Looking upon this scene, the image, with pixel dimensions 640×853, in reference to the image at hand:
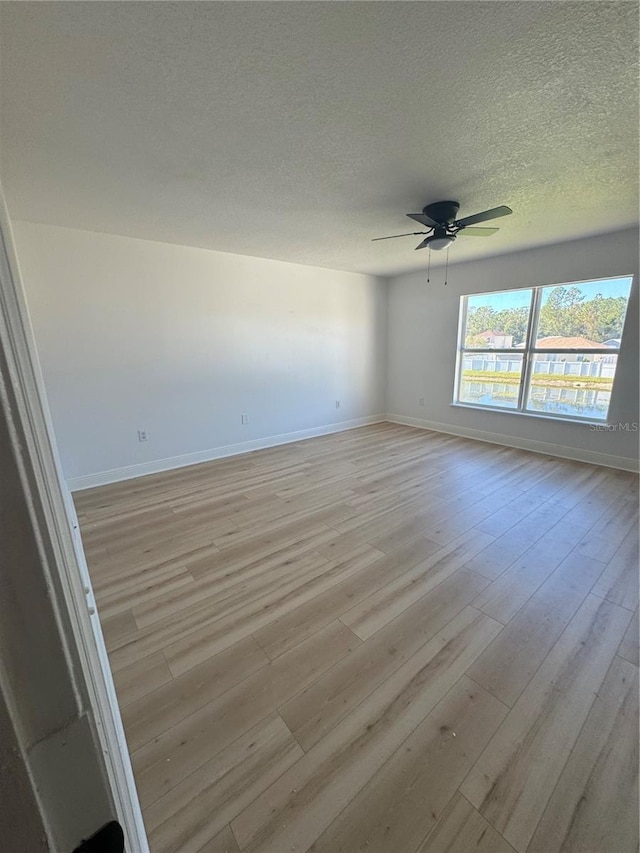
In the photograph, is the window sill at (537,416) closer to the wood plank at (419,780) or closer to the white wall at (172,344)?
the white wall at (172,344)

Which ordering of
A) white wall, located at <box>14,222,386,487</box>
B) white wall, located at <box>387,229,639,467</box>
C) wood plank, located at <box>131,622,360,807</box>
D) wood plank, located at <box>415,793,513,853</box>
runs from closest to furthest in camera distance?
wood plank, located at <box>415,793,513,853</box> < wood plank, located at <box>131,622,360,807</box> < white wall, located at <box>14,222,386,487</box> < white wall, located at <box>387,229,639,467</box>

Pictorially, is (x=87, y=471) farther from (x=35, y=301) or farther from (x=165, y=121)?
(x=165, y=121)

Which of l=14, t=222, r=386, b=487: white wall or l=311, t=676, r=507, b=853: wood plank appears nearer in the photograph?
l=311, t=676, r=507, b=853: wood plank

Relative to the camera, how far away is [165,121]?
1.67 metres

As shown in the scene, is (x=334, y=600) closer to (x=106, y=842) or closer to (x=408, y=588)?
(x=408, y=588)

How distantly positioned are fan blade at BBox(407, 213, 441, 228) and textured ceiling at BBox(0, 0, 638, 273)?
0.14m

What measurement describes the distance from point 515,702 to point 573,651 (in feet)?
1.50

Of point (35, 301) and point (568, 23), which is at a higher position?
point (568, 23)

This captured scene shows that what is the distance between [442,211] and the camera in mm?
2680

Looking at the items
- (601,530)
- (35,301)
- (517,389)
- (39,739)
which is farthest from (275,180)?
(517,389)

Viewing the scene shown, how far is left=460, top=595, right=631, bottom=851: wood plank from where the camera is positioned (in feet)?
3.51

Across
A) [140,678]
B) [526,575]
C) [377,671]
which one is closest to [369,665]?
[377,671]

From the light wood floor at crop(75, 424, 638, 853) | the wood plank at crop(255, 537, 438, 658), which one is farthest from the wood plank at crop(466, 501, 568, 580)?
the wood plank at crop(255, 537, 438, 658)

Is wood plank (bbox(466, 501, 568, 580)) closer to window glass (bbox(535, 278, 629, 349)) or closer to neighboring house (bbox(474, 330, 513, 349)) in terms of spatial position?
window glass (bbox(535, 278, 629, 349))
